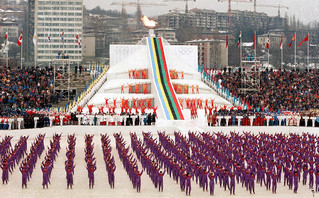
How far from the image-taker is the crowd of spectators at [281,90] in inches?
1773

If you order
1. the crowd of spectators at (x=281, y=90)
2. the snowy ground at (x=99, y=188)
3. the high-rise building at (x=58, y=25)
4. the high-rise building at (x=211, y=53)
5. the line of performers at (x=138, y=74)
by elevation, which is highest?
the high-rise building at (x=58, y=25)

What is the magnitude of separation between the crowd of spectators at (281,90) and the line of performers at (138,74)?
5832 millimetres

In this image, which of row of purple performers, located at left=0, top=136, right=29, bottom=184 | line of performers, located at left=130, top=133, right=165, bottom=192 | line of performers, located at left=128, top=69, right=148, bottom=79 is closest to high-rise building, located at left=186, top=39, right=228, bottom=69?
line of performers, located at left=128, top=69, right=148, bottom=79

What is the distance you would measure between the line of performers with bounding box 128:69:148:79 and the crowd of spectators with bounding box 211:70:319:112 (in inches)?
230

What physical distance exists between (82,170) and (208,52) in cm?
6970

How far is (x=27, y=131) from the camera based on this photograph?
32906mm

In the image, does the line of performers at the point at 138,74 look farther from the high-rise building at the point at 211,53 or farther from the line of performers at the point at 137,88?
the high-rise building at the point at 211,53

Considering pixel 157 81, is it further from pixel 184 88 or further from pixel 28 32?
pixel 28 32

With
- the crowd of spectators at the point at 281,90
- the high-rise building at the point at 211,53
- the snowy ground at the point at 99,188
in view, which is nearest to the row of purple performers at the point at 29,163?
the snowy ground at the point at 99,188

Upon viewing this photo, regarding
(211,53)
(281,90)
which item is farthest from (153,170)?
(211,53)

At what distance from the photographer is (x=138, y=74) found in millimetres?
50469

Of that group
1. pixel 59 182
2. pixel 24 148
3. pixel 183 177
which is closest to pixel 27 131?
pixel 24 148

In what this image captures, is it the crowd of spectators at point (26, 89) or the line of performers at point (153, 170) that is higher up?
the crowd of spectators at point (26, 89)

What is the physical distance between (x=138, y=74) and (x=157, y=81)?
2.83 meters
